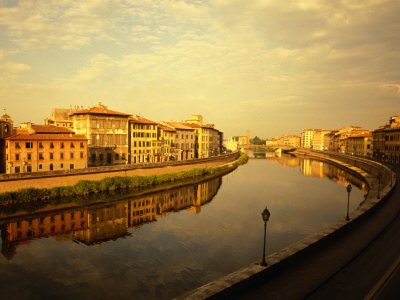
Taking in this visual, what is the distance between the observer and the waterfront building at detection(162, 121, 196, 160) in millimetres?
80750

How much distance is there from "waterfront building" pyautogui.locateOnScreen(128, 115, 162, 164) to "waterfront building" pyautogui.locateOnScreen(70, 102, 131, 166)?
326cm

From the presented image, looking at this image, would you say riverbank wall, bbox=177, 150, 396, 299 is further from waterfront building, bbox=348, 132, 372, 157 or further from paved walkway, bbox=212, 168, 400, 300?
waterfront building, bbox=348, 132, 372, 157

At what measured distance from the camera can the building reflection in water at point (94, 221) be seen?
27094mm

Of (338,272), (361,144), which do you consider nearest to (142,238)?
(338,272)

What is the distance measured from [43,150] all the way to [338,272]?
143 ft

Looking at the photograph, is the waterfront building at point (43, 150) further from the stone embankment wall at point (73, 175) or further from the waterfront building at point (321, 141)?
the waterfront building at point (321, 141)

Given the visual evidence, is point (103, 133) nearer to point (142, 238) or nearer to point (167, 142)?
point (167, 142)

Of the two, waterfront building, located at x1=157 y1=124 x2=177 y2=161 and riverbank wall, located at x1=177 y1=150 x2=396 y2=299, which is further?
waterfront building, located at x1=157 y1=124 x2=177 y2=161

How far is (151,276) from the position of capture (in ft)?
62.6

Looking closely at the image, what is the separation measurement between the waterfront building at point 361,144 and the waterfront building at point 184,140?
203ft

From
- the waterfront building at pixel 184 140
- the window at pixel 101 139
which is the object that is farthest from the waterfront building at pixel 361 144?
the window at pixel 101 139

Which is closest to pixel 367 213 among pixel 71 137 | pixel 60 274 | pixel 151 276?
pixel 151 276

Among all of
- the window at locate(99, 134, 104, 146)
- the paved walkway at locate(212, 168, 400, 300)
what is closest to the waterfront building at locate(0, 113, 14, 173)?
the window at locate(99, 134, 104, 146)

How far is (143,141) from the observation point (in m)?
66.1
